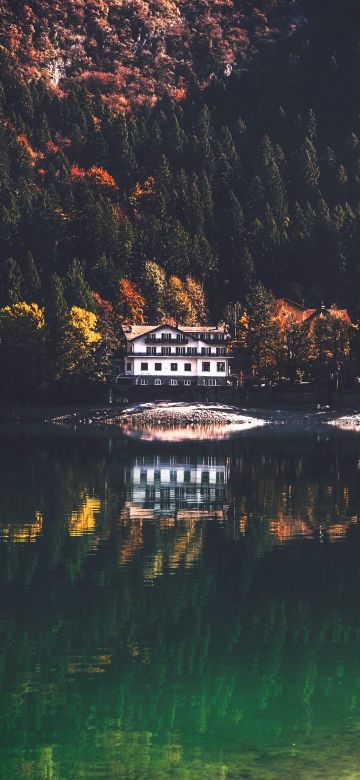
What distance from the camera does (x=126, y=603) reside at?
2919 centimetres

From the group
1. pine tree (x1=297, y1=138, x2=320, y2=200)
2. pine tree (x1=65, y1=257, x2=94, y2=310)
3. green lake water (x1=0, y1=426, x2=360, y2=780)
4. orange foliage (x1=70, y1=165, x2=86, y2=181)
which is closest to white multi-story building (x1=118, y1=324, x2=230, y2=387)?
pine tree (x1=65, y1=257, x2=94, y2=310)

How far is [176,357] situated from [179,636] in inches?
4223

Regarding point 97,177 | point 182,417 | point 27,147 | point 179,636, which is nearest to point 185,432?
point 182,417

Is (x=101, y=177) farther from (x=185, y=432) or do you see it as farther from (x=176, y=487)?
(x=176, y=487)

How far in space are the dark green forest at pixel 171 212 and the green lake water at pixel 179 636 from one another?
293 ft

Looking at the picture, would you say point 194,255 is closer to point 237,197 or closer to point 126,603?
point 237,197

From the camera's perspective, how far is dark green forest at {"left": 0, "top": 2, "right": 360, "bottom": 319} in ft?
501

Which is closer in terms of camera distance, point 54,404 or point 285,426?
point 285,426

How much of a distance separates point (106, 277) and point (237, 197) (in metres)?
38.2

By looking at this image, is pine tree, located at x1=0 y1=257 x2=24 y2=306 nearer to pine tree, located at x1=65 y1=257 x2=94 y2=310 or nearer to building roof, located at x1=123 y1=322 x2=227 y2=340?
pine tree, located at x1=65 y1=257 x2=94 y2=310

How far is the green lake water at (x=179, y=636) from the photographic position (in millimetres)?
19922

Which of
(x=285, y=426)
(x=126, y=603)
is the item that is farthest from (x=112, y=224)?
(x=126, y=603)

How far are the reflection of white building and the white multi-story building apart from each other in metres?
59.2

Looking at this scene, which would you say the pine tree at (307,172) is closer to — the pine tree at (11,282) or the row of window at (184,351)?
the pine tree at (11,282)
